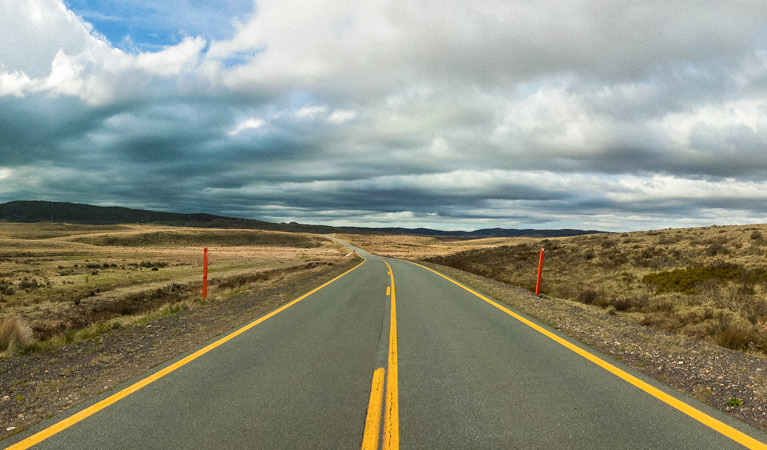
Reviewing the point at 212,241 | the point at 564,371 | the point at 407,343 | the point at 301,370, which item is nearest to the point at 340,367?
the point at 301,370

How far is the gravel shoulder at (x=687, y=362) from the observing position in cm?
513

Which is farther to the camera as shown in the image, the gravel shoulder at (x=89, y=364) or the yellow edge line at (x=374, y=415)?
the gravel shoulder at (x=89, y=364)

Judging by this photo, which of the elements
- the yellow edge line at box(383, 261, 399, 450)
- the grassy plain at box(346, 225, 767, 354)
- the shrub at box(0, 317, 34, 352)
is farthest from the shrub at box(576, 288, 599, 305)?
the shrub at box(0, 317, 34, 352)

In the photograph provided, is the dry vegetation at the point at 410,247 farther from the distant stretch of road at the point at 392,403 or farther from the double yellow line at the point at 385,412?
the double yellow line at the point at 385,412

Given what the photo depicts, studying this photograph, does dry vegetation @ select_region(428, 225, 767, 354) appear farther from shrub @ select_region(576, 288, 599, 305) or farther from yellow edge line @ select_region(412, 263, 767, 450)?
yellow edge line @ select_region(412, 263, 767, 450)

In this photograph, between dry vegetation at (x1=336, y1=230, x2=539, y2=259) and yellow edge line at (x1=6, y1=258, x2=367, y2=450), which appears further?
dry vegetation at (x1=336, y1=230, x2=539, y2=259)

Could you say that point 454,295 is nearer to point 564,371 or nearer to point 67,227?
point 564,371

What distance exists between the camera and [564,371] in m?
6.20

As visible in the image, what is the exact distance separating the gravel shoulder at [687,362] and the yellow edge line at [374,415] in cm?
413

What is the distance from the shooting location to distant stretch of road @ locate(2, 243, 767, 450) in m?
4.02

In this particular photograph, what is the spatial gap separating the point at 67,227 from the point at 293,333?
584 feet

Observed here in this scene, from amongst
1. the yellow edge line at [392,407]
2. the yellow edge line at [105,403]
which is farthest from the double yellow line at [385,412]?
the yellow edge line at [105,403]

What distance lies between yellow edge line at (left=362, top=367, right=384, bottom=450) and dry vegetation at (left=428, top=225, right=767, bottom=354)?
7.44m

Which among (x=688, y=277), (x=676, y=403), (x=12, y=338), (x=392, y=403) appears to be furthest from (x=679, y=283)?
(x=12, y=338)
